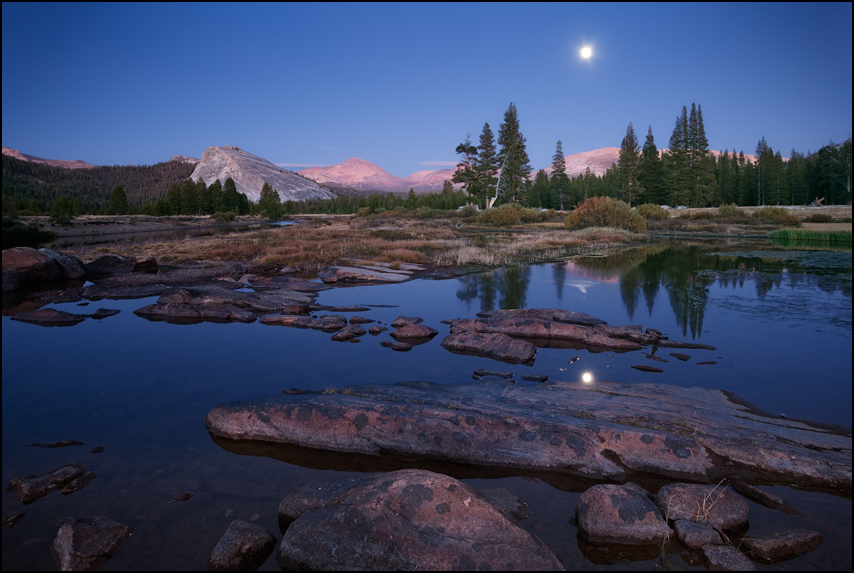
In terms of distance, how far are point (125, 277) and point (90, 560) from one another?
20.8 m

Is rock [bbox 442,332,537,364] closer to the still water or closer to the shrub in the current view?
the still water

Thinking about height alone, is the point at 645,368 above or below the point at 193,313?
below

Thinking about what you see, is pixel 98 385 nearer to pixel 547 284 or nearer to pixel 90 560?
pixel 90 560

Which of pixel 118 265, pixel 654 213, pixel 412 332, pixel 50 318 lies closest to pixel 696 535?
pixel 412 332

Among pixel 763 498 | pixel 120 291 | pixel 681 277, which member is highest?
pixel 120 291

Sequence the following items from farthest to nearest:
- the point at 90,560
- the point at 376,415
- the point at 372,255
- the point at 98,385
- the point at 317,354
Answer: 1. the point at 372,255
2. the point at 317,354
3. the point at 98,385
4. the point at 376,415
5. the point at 90,560

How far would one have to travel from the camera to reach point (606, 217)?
5250 centimetres

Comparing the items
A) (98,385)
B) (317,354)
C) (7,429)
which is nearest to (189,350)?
(98,385)

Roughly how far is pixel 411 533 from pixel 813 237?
172 feet

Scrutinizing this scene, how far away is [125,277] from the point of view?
2136 cm

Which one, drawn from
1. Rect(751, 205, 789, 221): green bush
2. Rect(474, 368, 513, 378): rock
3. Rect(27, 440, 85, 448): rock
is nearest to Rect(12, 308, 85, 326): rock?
Rect(27, 440, 85, 448): rock

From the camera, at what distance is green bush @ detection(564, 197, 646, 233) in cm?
5191

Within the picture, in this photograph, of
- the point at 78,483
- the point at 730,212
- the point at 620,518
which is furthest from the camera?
the point at 730,212

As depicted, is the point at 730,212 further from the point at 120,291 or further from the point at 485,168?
the point at 120,291
